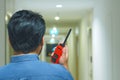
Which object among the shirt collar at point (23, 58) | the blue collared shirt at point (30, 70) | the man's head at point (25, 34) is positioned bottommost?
the blue collared shirt at point (30, 70)

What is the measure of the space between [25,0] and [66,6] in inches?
40.2

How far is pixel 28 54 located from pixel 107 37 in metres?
3.00

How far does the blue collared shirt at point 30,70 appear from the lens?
3.17 ft

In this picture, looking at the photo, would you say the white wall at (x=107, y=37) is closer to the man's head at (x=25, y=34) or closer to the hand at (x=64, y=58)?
the hand at (x=64, y=58)

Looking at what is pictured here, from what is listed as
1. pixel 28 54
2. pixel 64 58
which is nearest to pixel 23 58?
pixel 28 54

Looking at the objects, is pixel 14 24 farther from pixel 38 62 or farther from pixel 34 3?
pixel 34 3

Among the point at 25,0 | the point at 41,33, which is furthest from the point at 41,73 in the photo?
the point at 25,0

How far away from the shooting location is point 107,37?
3904mm

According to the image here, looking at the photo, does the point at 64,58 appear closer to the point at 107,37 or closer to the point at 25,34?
the point at 25,34

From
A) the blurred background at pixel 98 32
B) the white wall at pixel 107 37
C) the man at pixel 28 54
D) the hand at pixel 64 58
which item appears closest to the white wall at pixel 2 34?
the blurred background at pixel 98 32

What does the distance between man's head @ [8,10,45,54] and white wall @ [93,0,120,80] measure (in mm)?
2270

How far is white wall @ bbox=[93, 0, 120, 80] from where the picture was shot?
328 cm

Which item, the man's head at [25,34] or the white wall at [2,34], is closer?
the man's head at [25,34]

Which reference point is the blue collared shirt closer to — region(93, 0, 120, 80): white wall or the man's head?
the man's head
